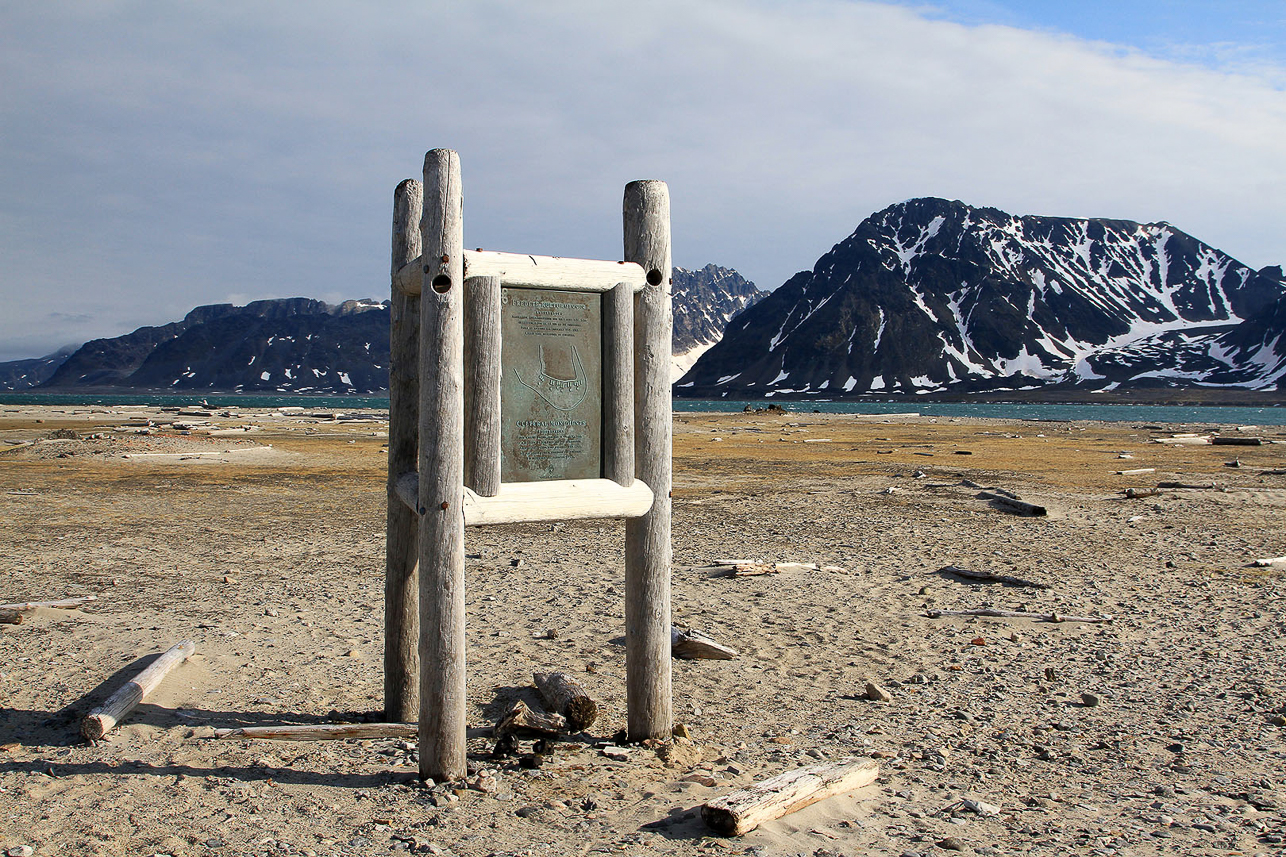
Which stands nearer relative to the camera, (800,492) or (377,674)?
(377,674)

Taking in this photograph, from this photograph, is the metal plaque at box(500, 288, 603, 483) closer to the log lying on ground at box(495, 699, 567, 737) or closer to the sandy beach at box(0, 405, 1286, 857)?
the log lying on ground at box(495, 699, 567, 737)

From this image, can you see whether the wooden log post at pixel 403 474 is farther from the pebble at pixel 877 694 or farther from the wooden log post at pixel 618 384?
the pebble at pixel 877 694

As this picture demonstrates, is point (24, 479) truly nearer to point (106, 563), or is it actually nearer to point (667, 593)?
point (106, 563)

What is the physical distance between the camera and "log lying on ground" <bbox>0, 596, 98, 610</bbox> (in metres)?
9.32

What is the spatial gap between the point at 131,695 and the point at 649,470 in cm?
438

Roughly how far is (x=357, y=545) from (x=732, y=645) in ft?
25.8

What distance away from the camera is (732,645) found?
896cm

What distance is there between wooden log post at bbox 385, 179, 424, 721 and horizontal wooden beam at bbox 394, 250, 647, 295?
1.26 feet

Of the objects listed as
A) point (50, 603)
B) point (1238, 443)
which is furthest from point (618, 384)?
point (1238, 443)

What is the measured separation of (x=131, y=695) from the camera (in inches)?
262

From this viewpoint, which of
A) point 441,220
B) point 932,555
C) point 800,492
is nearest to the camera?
point 441,220

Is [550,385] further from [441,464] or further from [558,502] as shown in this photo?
[441,464]

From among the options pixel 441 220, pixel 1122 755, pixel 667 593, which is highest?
pixel 441 220

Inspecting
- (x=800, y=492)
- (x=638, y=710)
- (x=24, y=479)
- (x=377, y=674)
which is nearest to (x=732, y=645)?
(x=638, y=710)
